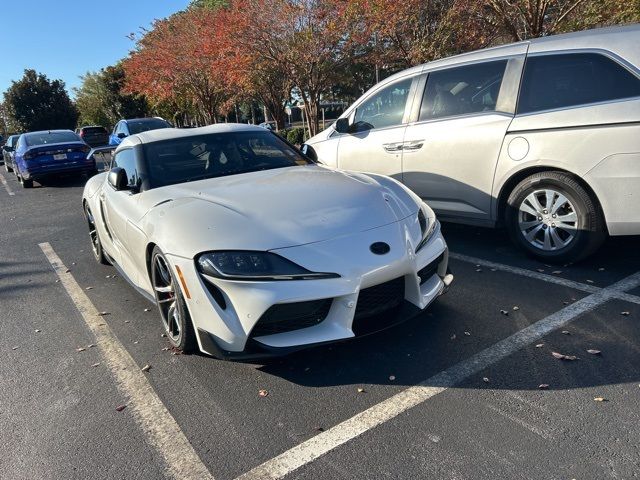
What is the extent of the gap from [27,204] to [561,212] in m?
10.7

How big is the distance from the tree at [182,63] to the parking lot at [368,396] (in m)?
14.3

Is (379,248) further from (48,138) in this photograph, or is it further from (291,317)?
(48,138)

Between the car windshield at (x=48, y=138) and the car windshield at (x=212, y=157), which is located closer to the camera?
the car windshield at (x=212, y=157)

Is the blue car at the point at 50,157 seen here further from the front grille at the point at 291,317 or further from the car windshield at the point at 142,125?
the front grille at the point at 291,317

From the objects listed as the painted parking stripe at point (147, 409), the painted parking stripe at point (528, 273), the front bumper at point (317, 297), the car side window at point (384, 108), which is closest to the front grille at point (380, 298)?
the front bumper at point (317, 297)

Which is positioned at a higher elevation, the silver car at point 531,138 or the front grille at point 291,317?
the silver car at point 531,138

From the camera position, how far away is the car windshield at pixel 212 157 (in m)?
4.05

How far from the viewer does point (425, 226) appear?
3340mm

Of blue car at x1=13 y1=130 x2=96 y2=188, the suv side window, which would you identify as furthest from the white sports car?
blue car at x1=13 y1=130 x2=96 y2=188

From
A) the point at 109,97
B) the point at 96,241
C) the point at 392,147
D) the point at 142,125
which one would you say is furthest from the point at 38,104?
the point at 392,147

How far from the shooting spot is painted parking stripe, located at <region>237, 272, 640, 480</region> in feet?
7.61

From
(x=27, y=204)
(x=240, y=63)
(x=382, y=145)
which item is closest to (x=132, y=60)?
(x=240, y=63)

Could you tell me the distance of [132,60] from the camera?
2473 cm

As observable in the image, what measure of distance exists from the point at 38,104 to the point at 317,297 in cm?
5455
